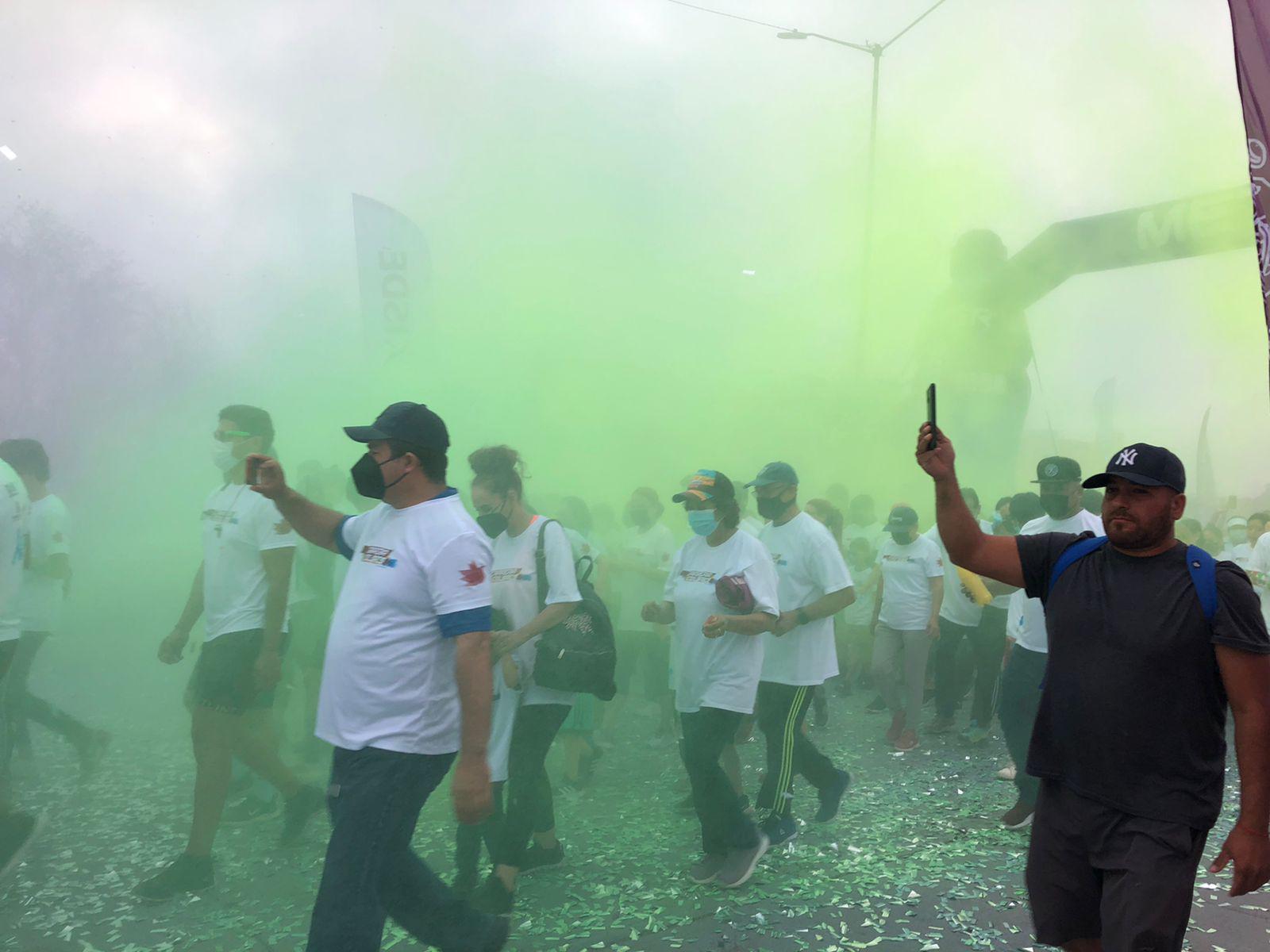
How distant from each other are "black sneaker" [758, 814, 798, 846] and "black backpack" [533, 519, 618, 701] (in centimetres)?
109

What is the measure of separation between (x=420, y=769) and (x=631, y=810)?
2.48 meters

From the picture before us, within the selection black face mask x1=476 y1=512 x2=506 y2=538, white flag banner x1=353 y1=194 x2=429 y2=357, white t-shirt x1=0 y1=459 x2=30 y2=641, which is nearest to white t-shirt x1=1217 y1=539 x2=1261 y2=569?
black face mask x1=476 y1=512 x2=506 y2=538

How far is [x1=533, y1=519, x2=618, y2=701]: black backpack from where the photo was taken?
11.4ft

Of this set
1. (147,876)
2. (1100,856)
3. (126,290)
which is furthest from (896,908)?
(126,290)

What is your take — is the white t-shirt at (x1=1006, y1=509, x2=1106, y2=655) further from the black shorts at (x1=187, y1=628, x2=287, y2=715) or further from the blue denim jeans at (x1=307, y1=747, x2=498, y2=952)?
the black shorts at (x1=187, y1=628, x2=287, y2=715)

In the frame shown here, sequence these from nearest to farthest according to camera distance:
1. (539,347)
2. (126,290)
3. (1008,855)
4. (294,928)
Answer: (294,928) < (1008,855) < (126,290) < (539,347)

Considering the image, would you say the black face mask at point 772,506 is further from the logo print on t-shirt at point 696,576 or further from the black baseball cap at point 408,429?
the black baseball cap at point 408,429

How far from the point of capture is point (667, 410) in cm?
930

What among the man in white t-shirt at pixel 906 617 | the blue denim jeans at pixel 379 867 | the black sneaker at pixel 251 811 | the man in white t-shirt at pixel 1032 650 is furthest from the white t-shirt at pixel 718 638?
the man in white t-shirt at pixel 906 617

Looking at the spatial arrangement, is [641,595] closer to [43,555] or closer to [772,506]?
[772,506]

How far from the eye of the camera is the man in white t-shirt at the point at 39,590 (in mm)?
4695

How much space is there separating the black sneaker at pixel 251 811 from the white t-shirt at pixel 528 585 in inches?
69.9

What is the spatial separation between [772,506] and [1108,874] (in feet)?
8.42

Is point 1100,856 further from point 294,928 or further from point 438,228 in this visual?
point 438,228
